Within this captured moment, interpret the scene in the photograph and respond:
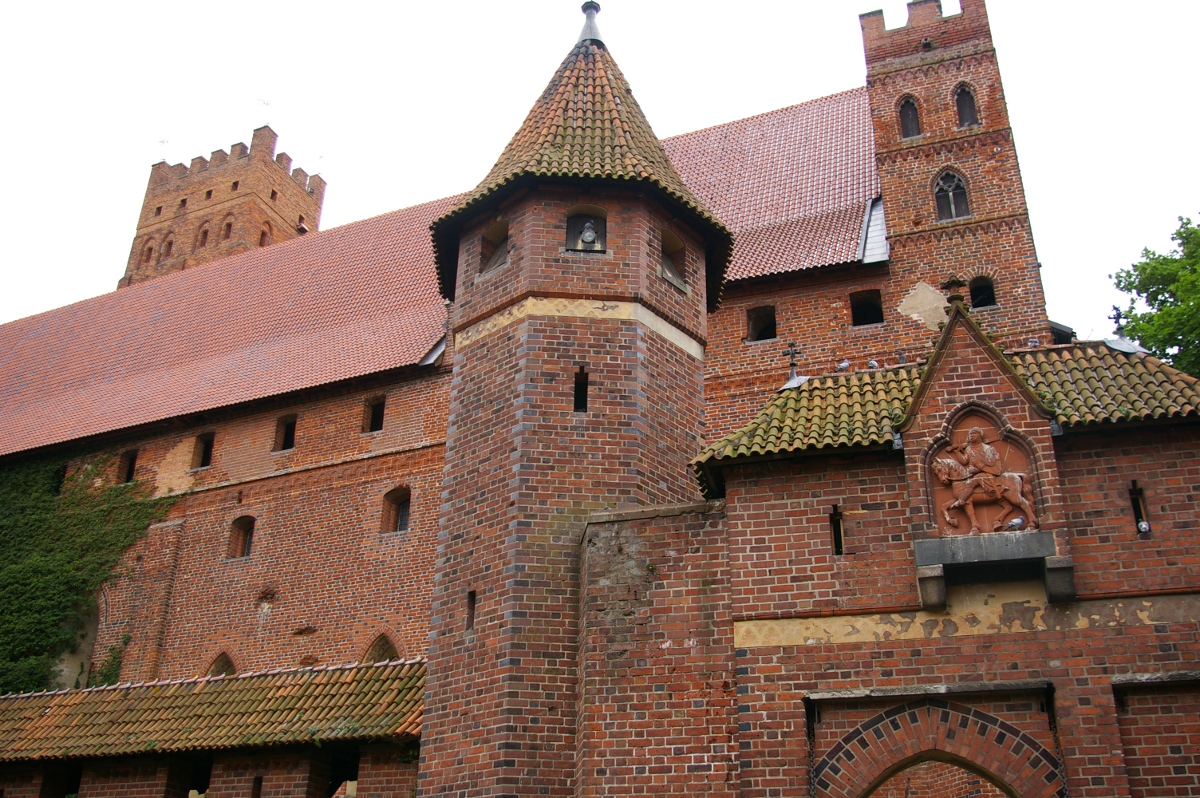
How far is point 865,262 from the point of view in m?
22.5

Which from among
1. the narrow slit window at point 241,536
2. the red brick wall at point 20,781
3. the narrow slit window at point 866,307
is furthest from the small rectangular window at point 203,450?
the narrow slit window at point 866,307

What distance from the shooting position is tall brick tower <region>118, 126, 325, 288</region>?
4222 centimetres

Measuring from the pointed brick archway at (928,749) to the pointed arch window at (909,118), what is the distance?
15924 mm

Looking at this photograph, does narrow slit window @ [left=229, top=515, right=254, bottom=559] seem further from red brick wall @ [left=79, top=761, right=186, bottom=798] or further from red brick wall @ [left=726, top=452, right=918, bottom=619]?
red brick wall @ [left=726, top=452, right=918, bottom=619]

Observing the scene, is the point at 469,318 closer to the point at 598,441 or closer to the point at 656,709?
the point at 598,441

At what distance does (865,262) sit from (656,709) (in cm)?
1287

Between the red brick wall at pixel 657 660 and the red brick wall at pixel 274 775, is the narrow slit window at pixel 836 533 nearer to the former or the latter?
the red brick wall at pixel 657 660

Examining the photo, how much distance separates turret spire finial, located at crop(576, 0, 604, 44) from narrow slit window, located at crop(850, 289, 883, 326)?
7316mm

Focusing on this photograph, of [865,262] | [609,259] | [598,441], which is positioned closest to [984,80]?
[865,262]

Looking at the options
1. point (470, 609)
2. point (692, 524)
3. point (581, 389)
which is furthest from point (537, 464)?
point (692, 524)

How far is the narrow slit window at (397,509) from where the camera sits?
24578 mm

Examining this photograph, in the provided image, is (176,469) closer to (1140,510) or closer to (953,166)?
(953,166)

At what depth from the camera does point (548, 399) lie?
14.2m

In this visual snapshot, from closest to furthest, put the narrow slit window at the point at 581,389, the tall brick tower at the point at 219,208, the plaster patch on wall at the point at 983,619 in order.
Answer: the plaster patch on wall at the point at 983,619 < the narrow slit window at the point at 581,389 < the tall brick tower at the point at 219,208
